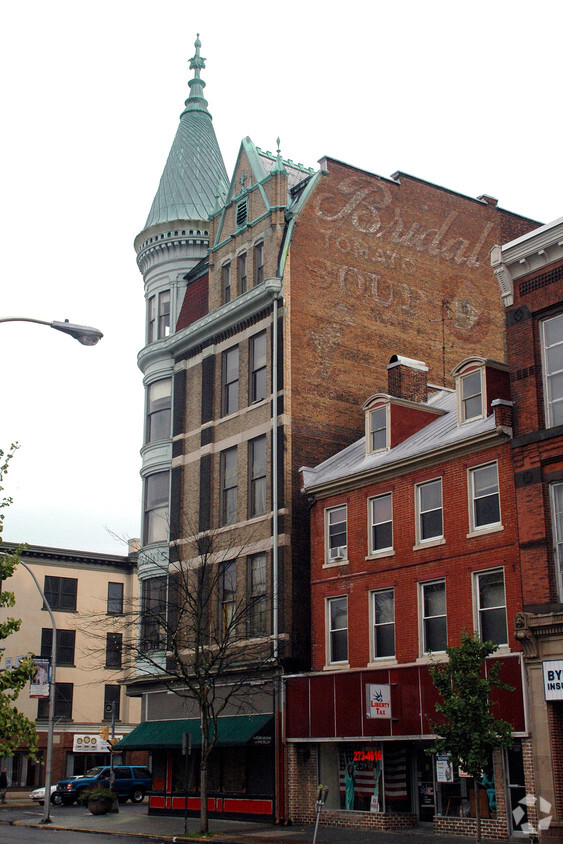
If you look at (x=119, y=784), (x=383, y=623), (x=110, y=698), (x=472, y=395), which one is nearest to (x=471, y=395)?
(x=472, y=395)

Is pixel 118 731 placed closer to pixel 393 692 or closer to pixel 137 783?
pixel 137 783

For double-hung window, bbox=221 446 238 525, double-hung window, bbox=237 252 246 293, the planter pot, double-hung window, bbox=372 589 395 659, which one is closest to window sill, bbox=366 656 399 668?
double-hung window, bbox=372 589 395 659

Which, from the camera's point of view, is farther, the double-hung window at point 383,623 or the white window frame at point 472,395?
the double-hung window at point 383,623

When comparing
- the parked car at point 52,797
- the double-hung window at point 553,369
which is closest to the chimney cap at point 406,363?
the double-hung window at point 553,369

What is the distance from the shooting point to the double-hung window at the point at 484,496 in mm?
27275

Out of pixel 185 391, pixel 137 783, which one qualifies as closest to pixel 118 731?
pixel 137 783

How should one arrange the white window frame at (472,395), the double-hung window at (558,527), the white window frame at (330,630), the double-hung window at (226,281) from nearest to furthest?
the double-hung window at (558,527), the white window frame at (472,395), the white window frame at (330,630), the double-hung window at (226,281)

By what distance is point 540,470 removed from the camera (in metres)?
25.4

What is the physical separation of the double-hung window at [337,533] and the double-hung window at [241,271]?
10613 mm

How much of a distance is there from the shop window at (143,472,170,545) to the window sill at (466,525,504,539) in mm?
16027

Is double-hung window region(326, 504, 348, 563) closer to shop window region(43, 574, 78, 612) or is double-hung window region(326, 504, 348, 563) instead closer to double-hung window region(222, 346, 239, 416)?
double-hung window region(222, 346, 239, 416)

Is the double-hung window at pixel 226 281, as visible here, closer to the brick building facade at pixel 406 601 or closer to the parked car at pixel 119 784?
the brick building facade at pixel 406 601

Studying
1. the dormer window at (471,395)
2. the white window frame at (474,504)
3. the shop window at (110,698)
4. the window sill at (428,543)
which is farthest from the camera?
the shop window at (110,698)

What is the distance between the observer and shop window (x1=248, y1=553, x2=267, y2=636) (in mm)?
34344
